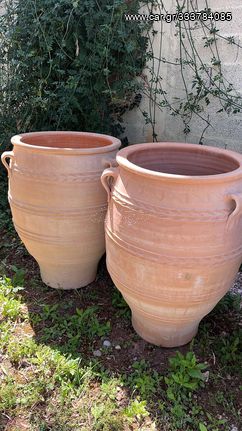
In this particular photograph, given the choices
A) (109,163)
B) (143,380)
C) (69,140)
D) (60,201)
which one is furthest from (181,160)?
(143,380)

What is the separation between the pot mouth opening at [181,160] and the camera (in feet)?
6.26

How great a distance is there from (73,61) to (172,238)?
177 cm

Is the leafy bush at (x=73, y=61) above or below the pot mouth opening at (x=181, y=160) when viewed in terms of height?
above

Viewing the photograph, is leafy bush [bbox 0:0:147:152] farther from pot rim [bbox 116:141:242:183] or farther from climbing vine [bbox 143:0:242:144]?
pot rim [bbox 116:141:242:183]

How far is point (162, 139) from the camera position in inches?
115

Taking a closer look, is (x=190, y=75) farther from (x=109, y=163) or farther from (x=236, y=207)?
(x=236, y=207)

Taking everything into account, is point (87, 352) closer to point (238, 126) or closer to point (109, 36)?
point (238, 126)

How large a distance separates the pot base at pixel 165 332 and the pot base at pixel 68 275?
48cm

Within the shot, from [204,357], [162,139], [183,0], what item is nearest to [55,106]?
[162,139]

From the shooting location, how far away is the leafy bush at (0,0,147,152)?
8.32 feet

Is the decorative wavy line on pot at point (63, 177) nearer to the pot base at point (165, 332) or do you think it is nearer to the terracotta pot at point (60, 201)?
the terracotta pot at point (60, 201)

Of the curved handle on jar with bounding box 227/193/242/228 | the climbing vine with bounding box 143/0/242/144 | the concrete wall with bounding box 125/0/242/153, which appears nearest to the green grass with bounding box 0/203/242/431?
the curved handle on jar with bounding box 227/193/242/228

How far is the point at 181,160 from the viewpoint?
6.51 feet

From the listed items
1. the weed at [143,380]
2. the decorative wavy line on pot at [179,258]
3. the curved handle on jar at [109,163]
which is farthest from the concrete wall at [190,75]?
the weed at [143,380]
